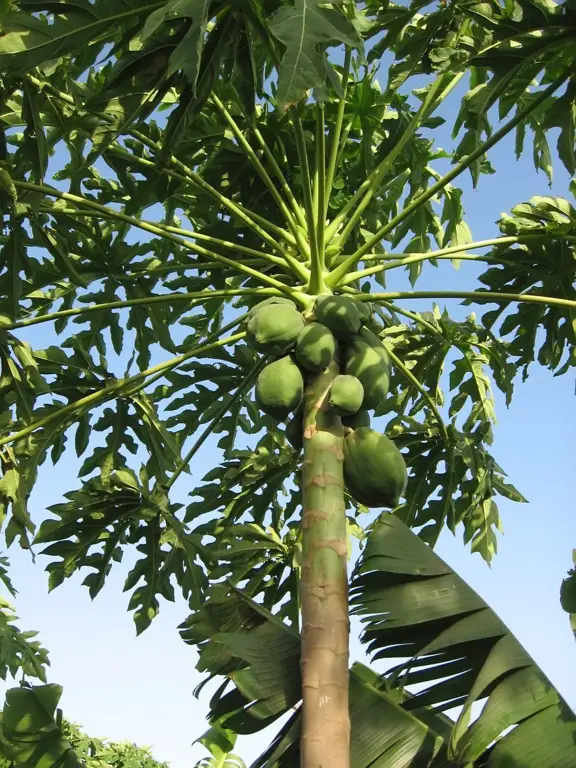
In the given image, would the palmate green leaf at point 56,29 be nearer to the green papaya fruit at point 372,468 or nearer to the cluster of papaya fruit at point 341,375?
the cluster of papaya fruit at point 341,375

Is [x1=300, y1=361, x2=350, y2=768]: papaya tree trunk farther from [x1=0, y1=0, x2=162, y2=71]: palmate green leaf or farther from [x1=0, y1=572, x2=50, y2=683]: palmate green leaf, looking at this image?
[x1=0, y1=572, x2=50, y2=683]: palmate green leaf

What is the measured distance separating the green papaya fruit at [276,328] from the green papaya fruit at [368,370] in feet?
0.67

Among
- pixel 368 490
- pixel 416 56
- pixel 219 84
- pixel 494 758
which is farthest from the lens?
pixel 219 84

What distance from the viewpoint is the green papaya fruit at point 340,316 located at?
3.01m

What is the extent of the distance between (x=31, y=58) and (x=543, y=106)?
2624 millimetres

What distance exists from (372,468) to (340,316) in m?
0.54

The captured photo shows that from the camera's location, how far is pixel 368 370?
9.88ft

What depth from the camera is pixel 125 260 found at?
421 cm

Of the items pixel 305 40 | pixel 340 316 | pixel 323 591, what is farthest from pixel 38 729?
pixel 305 40

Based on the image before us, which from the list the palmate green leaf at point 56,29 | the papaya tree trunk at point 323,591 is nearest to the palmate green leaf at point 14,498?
the papaya tree trunk at point 323,591

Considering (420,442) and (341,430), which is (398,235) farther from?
(341,430)

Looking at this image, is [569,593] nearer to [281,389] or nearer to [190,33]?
[281,389]

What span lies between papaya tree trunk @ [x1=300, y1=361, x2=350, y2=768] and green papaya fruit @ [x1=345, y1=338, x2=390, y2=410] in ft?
0.29

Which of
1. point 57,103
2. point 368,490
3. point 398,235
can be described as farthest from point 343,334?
point 398,235
